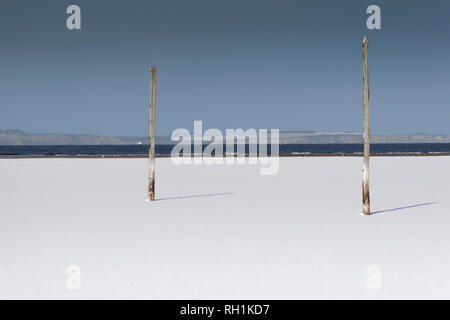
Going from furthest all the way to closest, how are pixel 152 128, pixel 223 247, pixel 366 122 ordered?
pixel 152 128
pixel 366 122
pixel 223 247

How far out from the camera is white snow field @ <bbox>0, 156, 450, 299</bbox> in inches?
273

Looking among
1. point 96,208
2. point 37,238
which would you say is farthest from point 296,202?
point 37,238

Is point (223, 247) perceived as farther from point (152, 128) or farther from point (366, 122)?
point (152, 128)

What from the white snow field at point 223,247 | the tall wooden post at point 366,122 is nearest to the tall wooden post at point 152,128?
the white snow field at point 223,247

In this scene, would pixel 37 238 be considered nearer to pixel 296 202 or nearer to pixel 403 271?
pixel 403 271

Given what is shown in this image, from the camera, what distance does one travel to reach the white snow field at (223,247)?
6.93 metres

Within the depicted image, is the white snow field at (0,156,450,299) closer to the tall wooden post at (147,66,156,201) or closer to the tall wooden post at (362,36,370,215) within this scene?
the tall wooden post at (362,36,370,215)

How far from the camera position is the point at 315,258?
8656 mm

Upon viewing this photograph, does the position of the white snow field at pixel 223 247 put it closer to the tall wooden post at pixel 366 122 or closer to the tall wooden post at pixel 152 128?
the tall wooden post at pixel 366 122

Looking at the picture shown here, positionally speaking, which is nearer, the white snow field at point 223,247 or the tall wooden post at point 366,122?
the white snow field at point 223,247

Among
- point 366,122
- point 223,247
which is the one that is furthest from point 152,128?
point 223,247

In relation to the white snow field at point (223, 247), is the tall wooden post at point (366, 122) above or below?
above

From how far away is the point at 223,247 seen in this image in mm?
9531
